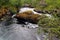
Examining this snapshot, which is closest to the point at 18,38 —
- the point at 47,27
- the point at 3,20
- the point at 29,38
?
the point at 29,38

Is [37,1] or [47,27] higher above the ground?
[47,27]

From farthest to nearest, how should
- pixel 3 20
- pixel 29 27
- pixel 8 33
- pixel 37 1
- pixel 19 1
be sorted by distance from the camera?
pixel 37 1
pixel 19 1
pixel 3 20
pixel 29 27
pixel 8 33

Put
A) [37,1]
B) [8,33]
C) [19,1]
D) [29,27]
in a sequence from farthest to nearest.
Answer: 1. [37,1]
2. [19,1]
3. [29,27]
4. [8,33]

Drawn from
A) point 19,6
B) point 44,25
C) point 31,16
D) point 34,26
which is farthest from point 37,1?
point 44,25

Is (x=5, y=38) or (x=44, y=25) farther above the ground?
(x=44, y=25)

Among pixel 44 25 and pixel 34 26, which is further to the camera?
pixel 34 26

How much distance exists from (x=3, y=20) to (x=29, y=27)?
4.97m

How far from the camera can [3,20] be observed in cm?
2520

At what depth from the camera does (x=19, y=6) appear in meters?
31.7

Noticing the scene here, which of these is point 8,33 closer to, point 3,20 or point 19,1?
point 3,20

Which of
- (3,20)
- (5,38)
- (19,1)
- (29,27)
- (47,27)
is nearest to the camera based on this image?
(47,27)

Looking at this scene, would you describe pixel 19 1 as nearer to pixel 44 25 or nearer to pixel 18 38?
pixel 18 38

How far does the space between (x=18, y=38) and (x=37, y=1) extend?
2097cm

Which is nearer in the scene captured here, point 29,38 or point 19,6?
point 29,38
